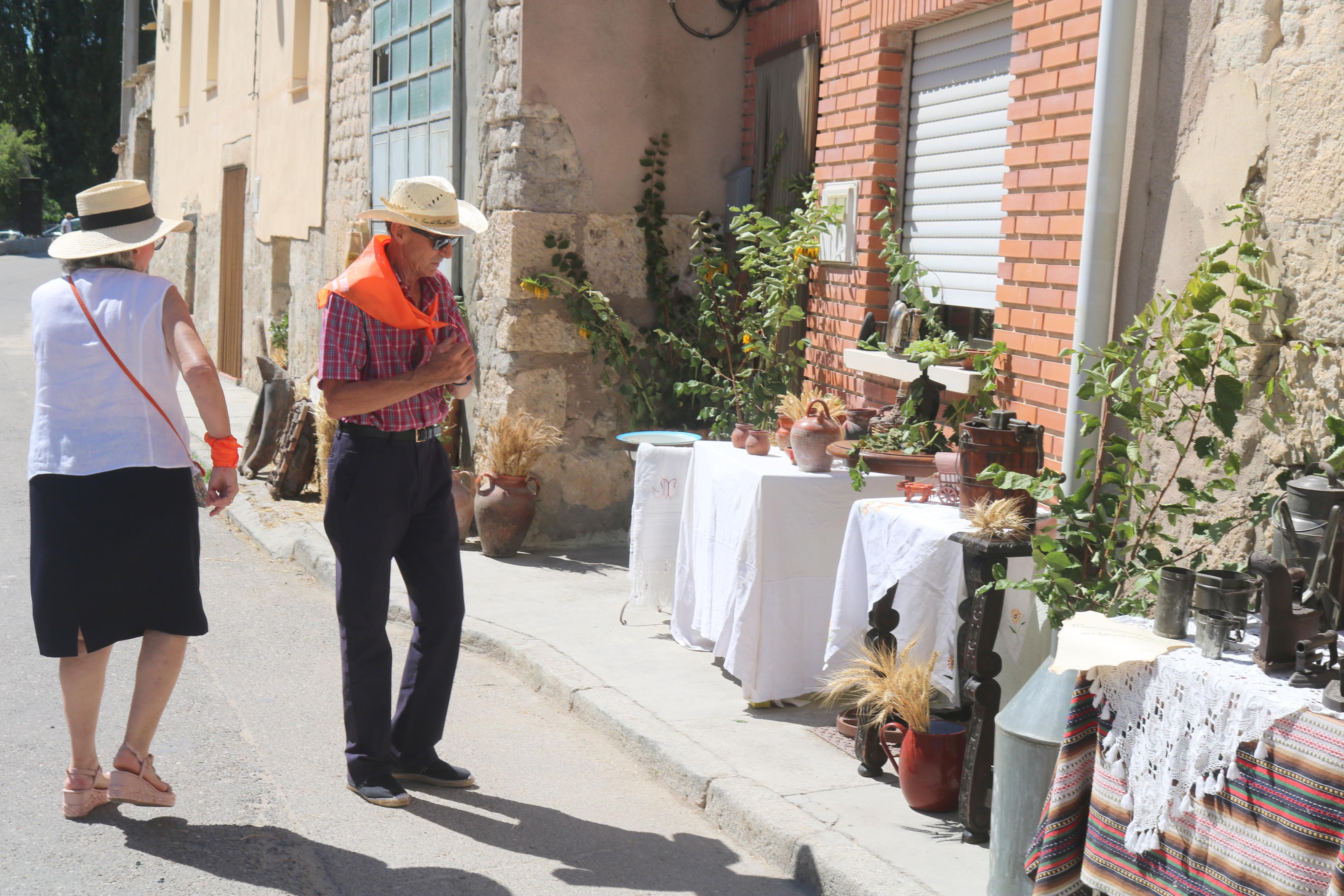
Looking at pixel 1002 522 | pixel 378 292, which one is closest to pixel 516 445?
pixel 378 292

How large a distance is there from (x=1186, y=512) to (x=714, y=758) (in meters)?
1.82

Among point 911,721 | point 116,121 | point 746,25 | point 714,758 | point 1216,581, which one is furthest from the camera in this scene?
point 116,121

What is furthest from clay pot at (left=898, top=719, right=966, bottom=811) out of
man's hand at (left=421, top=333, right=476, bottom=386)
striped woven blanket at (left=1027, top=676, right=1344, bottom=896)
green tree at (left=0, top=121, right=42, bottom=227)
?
green tree at (left=0, top=121, right=42, bottom=227)

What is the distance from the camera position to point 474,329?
802 centimetres

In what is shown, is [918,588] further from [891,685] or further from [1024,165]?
[1024,165]

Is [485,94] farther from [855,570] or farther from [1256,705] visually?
[1256,705]

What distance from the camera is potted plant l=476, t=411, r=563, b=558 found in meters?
7.27

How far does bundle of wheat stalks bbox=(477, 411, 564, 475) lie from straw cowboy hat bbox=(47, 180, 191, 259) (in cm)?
347

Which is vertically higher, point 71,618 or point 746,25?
point 746,25

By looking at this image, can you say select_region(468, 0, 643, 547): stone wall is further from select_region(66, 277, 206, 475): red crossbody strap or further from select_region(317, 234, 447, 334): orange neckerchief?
select_region(66, 277, 206, 475): red crossbody strap

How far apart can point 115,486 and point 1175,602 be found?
117 inches

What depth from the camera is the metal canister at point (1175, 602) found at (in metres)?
2.96

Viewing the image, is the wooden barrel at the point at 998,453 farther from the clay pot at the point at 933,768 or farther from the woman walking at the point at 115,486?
the woman walking at the point at 115,486

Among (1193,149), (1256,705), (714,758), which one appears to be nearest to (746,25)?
(1193,149)
